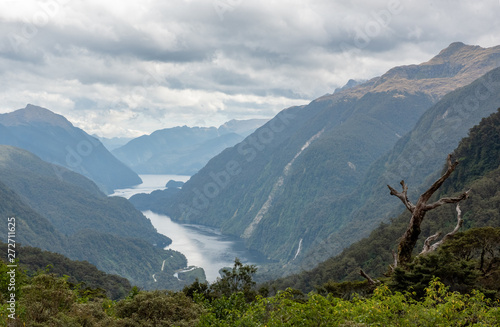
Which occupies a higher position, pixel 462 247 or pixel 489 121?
pixel 489 121

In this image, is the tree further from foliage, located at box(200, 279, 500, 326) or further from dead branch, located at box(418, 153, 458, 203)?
foliage, located at box(200, 279, 500, 326)

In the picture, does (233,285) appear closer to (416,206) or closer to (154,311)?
(154,311)

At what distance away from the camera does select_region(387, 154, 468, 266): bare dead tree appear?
20328mm

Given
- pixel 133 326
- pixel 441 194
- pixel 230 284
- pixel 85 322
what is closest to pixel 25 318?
pixel 85 322

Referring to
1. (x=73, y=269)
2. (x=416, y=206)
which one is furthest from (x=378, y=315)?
(x=73, y=269)

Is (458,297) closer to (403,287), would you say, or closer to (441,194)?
(403,287)

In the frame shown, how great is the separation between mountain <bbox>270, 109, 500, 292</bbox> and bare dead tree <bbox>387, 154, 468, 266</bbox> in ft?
214

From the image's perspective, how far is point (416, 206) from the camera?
21516mm

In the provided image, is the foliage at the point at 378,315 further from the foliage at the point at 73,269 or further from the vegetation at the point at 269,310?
the foliage at the point at 73,269

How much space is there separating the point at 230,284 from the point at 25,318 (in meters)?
26.4

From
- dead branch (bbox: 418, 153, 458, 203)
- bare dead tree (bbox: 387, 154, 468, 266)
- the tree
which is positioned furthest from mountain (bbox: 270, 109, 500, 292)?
dead branch (bbox: 418, 153, 458, 203)

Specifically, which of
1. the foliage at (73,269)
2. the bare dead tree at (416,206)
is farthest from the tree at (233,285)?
the foliage at (73,269)

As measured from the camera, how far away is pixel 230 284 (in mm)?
41594

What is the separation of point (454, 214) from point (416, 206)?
286 ft
